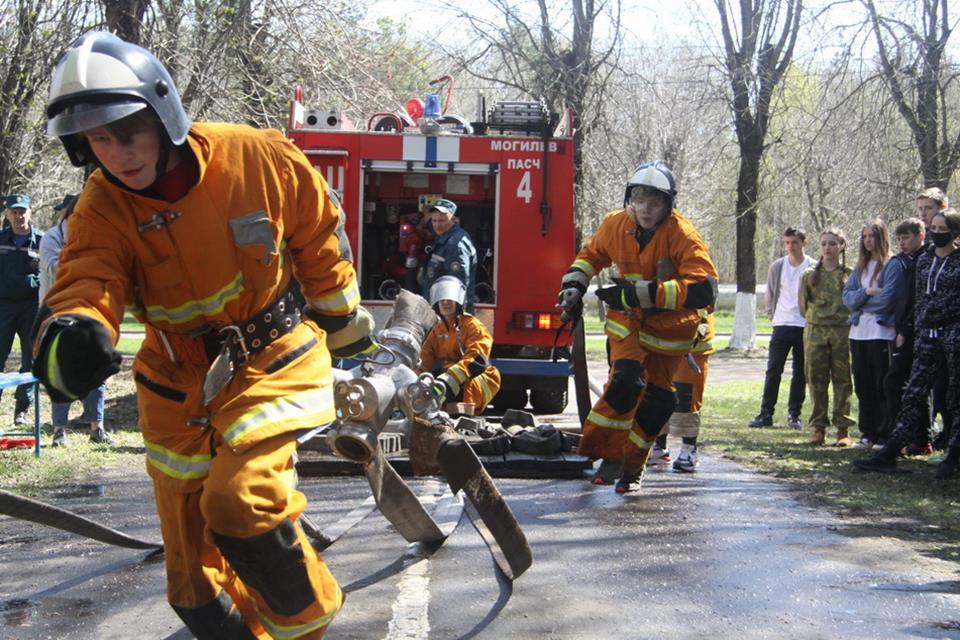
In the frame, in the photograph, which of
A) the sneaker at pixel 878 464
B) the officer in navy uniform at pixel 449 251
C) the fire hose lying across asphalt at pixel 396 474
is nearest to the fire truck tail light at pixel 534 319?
the officer in navy uniform at pixel 449 251

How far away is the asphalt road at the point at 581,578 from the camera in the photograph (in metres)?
4.38

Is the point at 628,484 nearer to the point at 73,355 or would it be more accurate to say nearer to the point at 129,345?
the point at 73,355

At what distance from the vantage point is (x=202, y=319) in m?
3.60

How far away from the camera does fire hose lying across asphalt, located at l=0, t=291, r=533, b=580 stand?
183 inches

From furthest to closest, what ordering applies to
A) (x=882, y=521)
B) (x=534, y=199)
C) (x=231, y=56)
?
(x=231, y=56)
(x=534, y=199)
(x=882, y=521)

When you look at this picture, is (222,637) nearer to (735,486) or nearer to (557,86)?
(735,486)

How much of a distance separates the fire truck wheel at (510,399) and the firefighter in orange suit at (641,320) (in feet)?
15.9

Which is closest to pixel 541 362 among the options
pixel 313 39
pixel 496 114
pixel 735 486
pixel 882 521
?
pixel 496 114

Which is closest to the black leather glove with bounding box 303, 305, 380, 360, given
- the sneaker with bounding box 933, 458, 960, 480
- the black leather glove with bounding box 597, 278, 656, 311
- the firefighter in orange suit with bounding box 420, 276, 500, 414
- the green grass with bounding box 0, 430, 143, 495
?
the black leather glove with bounding box 597, 278, 656, 311

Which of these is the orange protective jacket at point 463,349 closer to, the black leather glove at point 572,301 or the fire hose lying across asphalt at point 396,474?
the black leather glove at point 572,301

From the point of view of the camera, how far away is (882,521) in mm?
6555

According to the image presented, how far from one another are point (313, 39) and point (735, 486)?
9.63 meters

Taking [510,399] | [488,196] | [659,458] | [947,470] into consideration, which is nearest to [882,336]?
[947,470]

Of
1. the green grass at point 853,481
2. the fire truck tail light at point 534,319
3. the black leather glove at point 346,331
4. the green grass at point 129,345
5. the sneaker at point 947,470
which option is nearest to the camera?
the black leather glove at point 346,331
